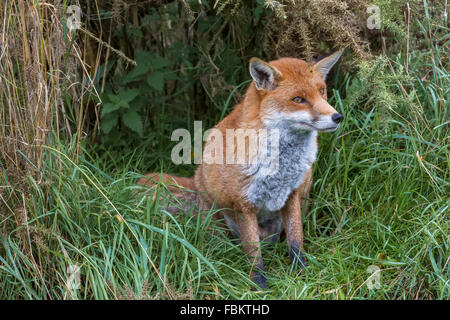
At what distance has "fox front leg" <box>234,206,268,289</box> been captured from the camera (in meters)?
3.69

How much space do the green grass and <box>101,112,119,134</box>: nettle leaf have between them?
641 mm

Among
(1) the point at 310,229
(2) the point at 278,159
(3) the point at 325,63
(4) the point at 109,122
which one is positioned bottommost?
(1) the point at 310,229

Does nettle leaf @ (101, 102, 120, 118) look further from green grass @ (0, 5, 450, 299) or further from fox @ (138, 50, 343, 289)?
fox @ (138, 50, 343, 289)

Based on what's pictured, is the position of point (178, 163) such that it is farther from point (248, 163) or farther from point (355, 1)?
point (355, 1)

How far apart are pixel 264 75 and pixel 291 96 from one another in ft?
0.81

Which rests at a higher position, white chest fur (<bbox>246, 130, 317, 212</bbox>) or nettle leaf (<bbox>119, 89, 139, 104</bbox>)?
nettle leaf (<bbox>119, 89, 139, 104</bbox>)

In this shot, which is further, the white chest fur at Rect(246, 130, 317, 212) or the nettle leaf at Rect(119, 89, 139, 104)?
the nettle leaf at Rect(119, 89, 139, 104)

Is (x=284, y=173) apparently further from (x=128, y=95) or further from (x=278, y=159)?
(x=128, y=95)

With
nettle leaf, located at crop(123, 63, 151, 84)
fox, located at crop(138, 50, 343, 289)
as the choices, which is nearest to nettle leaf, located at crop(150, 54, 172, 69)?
nettle leaf, located at crop(123, 63, 151, 84)

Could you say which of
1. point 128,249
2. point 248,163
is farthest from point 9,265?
point 248,163

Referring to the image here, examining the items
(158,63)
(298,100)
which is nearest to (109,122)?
(158,63)

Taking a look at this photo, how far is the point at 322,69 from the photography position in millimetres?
3832

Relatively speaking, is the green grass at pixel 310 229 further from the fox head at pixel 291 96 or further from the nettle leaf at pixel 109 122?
the nettle leaf at pixel 109 122

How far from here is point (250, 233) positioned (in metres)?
3.76
